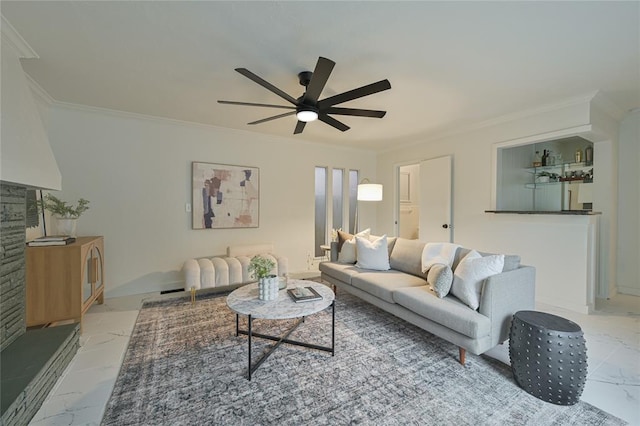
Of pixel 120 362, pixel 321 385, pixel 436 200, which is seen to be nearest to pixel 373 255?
pixel 321 385

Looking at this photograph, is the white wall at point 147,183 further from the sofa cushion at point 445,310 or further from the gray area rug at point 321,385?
the sofa cushion at point 445,310

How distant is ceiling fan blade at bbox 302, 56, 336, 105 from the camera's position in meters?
1.79

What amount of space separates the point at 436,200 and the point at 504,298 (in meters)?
2.72

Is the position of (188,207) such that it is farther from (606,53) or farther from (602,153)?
(602,153)

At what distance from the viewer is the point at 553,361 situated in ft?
5.70

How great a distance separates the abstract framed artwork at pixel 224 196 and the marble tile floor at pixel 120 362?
1.53 meters

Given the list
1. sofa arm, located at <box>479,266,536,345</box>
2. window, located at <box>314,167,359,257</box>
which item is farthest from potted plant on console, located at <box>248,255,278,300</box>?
window, located at <box>314,167,359,257</box>

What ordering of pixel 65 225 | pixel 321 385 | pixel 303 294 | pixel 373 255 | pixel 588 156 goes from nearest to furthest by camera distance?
pixel 321 385
pixel 303 294
pixel 65 225
pixel 373 255
pixel 588 156

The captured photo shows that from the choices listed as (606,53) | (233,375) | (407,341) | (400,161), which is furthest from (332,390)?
(400,161)

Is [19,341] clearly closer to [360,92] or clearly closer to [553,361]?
[360,92]

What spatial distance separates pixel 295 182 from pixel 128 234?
2.75 metres

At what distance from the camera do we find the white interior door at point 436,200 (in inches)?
178

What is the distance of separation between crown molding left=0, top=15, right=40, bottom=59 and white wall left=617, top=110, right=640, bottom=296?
21.8ft

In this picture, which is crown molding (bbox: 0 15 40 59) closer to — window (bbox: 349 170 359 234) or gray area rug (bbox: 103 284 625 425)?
gray area rug (bbox: 103 284 625 425)
